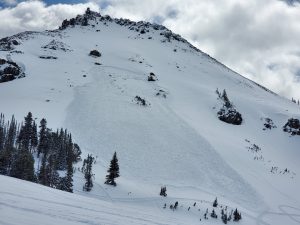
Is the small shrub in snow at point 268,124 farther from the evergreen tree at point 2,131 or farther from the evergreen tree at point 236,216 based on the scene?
the evergreen tree at point 2,131

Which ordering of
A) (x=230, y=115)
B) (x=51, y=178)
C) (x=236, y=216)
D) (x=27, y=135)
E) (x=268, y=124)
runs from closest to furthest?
(x=51, y=178)
(x=236, y=216)
(x=27, y=135)
(x=230, y=115)
(x=268, y=124)

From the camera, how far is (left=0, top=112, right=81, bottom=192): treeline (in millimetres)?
40062

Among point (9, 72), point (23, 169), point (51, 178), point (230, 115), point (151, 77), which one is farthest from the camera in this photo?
point (151, 77)

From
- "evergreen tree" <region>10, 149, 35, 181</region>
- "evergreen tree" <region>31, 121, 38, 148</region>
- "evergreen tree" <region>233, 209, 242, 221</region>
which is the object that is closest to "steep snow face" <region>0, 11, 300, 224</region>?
"evergreen tree" <region>233, 209, 242, 221</region>

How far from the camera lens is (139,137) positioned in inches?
2680

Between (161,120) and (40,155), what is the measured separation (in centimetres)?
2516

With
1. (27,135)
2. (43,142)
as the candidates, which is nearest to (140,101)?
(43,142)

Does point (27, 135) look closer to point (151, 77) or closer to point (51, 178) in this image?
point (51, 178)

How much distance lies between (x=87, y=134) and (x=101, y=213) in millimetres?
51855

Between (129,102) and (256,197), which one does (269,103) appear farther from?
(256,197)

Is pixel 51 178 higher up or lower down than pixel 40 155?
lower down

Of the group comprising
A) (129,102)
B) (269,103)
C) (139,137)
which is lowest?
(139,137)

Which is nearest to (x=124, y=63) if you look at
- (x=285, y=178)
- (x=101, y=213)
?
(x=285, y=178)

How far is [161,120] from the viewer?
3004 inches
